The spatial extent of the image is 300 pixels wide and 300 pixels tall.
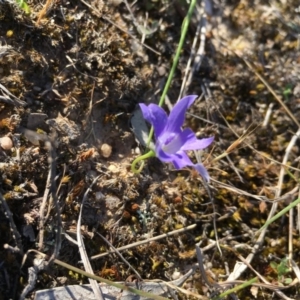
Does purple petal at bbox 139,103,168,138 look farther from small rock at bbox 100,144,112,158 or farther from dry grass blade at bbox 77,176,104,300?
dry grass blade at bbox 77,176,104,300

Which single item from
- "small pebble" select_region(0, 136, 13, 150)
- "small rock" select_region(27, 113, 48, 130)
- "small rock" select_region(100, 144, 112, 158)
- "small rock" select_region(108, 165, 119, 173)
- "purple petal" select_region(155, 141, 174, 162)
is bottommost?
"small rock" select_region(108, 165, 119, 173)

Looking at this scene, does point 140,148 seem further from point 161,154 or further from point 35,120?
point 35,120

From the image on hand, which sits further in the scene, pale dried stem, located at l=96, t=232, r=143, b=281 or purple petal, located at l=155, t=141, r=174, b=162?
pale dried stem, located at l=96, t=232, r=143, b=281

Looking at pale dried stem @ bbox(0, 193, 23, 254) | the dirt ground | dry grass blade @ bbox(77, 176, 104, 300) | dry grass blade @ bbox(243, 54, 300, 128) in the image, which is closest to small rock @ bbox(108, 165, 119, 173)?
the dirt ground

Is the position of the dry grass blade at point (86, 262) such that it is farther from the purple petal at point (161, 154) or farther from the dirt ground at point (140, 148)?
the purple petal at point (161, 154)

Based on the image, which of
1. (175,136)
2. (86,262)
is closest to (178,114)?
(175,136)

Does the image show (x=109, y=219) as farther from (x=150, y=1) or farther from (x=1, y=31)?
(x=150, y=1)

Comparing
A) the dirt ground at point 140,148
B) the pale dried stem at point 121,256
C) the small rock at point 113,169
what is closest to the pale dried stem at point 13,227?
the dirt ground at point 140,148
